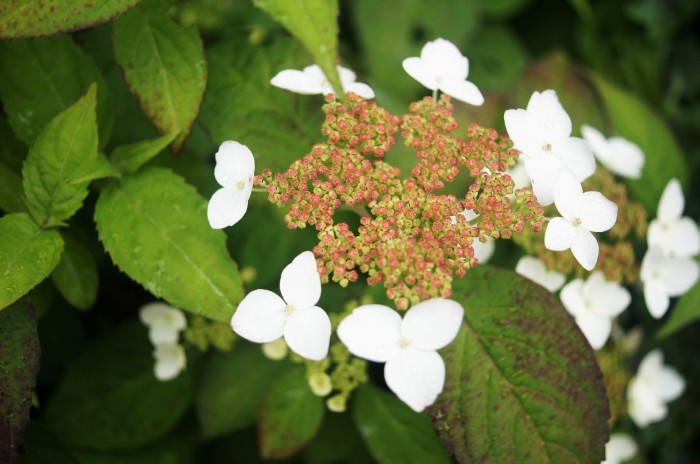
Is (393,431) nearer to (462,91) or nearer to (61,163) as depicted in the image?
→ (462,91)

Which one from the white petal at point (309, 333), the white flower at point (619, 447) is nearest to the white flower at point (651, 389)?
the white flower at point (619, 447)

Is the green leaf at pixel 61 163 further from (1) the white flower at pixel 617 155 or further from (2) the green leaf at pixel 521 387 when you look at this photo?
(1) the white flower at pixel 617 155

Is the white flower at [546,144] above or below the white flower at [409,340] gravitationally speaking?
above

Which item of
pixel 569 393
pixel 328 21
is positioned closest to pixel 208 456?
pixel 569 393

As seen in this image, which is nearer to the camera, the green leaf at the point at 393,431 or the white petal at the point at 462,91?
the white petal at the point at 462,91

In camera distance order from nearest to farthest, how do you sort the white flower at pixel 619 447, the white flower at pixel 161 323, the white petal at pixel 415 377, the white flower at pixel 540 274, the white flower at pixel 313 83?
1. the white petal at pixel 415 377
2. the white flower at pixel 313 83
3. the white flower at pixel 540 274
4. the white flower at pixel 161 323
5. the white flower at pixel 619 447

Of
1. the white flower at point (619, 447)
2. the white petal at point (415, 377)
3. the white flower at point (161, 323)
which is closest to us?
the white petal at point (415, 377)

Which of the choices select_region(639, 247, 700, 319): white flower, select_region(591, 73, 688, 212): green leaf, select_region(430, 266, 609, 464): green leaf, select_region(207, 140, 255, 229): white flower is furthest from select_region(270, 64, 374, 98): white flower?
select_region(591, 73, 688, 212): green leaf

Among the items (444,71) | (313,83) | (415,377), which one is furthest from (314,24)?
(415,377)

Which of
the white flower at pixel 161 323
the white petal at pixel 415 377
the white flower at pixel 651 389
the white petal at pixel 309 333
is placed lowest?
the white flower at pixel 651 389
